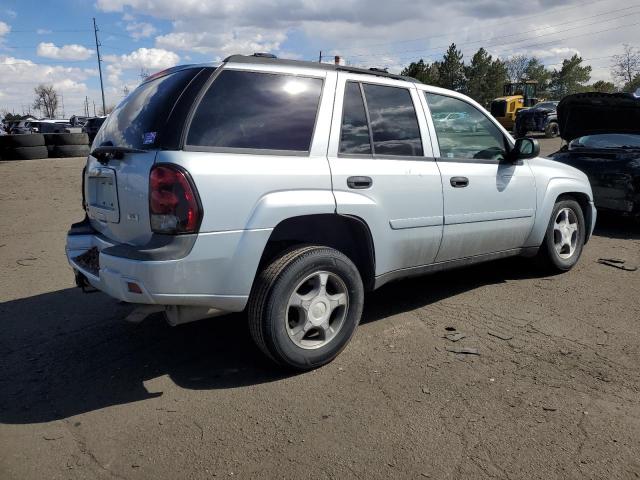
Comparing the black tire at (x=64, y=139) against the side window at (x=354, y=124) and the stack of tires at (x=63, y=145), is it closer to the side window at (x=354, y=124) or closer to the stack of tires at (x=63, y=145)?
the stack of tires at (x=63, y=145)

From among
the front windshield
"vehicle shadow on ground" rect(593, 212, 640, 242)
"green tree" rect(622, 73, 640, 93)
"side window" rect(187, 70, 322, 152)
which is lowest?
"vehicle shadow on ground" rect(593, 212, 640, 242)

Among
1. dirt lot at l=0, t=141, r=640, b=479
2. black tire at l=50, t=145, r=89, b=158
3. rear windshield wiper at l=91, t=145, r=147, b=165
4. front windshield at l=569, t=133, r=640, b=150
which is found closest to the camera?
dirt lot at l=0, t=141, r=640, b=479

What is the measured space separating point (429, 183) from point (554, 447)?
2.05 metres

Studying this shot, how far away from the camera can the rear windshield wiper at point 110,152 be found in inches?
125

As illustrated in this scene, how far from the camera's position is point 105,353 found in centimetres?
382

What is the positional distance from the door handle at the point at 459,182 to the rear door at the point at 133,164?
2.09 m

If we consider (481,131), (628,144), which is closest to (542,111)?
(628,144)

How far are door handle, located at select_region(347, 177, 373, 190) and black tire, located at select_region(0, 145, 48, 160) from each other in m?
17.6

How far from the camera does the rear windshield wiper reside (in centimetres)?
317

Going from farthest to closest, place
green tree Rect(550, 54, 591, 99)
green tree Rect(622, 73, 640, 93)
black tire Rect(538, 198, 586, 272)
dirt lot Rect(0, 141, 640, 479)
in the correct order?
green tree Rect(550, 54, 591, 99) < green tree Rect(622, 73, 640, 93) < black tire Rect(538, 198, 586, 272) < dirt lot Rect(0, 141, 640, 479)

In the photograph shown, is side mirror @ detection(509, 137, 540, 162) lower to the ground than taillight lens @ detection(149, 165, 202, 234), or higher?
higher

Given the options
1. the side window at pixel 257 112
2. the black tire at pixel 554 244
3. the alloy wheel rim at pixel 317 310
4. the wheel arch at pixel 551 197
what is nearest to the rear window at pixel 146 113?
the side window at pixel 257 112

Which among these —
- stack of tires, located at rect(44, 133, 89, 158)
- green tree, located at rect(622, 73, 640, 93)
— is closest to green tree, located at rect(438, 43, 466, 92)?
green tree, located at rect(622, 73, 640, 93)

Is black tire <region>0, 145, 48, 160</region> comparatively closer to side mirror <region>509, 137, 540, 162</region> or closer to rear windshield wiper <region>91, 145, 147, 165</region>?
rear windshield wiper <region>91, 145, 147, 165</region>
